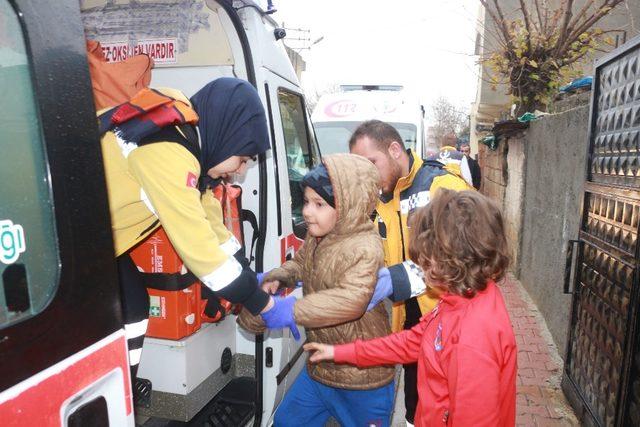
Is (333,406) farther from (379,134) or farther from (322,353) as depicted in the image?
(379,134)

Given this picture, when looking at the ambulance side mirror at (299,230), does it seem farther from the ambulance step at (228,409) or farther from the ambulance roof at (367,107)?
the ambulance roof at (367,107)

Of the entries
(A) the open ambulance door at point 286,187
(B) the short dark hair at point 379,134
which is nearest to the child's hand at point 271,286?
(A) the open ambulance door at point 286,187

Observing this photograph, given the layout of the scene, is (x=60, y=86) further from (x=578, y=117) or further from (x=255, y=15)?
(x=578, y=117)

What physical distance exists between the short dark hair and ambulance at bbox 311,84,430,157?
19.7ft

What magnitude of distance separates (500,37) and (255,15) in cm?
571

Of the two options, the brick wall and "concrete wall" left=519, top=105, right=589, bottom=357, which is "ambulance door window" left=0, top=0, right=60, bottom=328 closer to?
"concrete wall" left=519, top=105, right=589, bottom=357

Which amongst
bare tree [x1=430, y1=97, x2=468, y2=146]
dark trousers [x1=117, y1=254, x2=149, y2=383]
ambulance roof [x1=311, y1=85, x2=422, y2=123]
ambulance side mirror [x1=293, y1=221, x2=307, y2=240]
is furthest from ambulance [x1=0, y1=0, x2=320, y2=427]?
bare tree [x1=430, y1=97, x2=468, y2=146]

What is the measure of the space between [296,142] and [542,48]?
201 inches

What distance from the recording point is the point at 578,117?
4145 mm

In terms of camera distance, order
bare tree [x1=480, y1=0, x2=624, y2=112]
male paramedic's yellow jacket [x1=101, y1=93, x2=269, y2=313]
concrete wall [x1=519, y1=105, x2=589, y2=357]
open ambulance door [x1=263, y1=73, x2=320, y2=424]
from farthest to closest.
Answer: bare tree [x1=480, y1=0, x2=624, y2=112], concrete wall [x1=519, y1=105, x2=589, y2=357], open ambulance door [x1=263, y1=73, x2=320, y2=424], male paramedic's yellow jacket [x1=101, y1=93, x2=269, y2=313]

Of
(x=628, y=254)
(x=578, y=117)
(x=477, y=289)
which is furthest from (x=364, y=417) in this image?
(x=578, y=117)

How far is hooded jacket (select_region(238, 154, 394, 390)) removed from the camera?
6.20ft

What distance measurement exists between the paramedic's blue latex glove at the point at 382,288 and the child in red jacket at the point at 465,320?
0.36 metres

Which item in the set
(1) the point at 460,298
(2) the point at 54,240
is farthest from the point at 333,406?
(2) the point at 54,240
